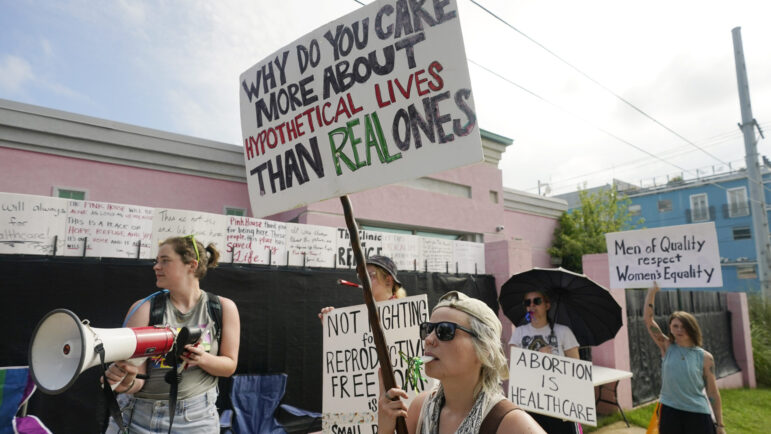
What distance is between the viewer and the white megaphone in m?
1.71

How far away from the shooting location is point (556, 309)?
3910 mm

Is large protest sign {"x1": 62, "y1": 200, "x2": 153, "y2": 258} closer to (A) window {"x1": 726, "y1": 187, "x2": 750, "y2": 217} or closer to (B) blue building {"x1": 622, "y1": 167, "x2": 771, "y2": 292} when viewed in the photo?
(B) blue building {"x1": 622, "y1": 167, "x2": 771, "y2": 292}

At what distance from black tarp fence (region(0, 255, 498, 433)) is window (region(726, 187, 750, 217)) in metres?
39.9

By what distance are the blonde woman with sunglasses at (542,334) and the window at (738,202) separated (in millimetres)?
41442

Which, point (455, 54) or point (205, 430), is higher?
point (455, 54)

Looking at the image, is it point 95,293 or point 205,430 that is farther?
point 95,293

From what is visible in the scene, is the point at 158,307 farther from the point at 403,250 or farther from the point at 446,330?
the point at 403,250

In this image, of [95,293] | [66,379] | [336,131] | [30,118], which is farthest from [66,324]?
[30,118]

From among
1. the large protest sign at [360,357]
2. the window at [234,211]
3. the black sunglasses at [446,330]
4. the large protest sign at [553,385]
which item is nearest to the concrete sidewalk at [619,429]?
the large protest sign at [553,385]

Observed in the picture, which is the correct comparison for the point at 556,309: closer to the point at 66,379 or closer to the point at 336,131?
the point at 336,131

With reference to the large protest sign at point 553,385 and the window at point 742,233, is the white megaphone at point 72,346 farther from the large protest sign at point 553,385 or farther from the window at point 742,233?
the window at point 742,233

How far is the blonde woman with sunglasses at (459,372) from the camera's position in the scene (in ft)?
5.38

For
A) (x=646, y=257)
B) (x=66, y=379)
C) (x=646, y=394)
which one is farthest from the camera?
(x=646, y=394)

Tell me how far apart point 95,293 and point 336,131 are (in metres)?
3.39
